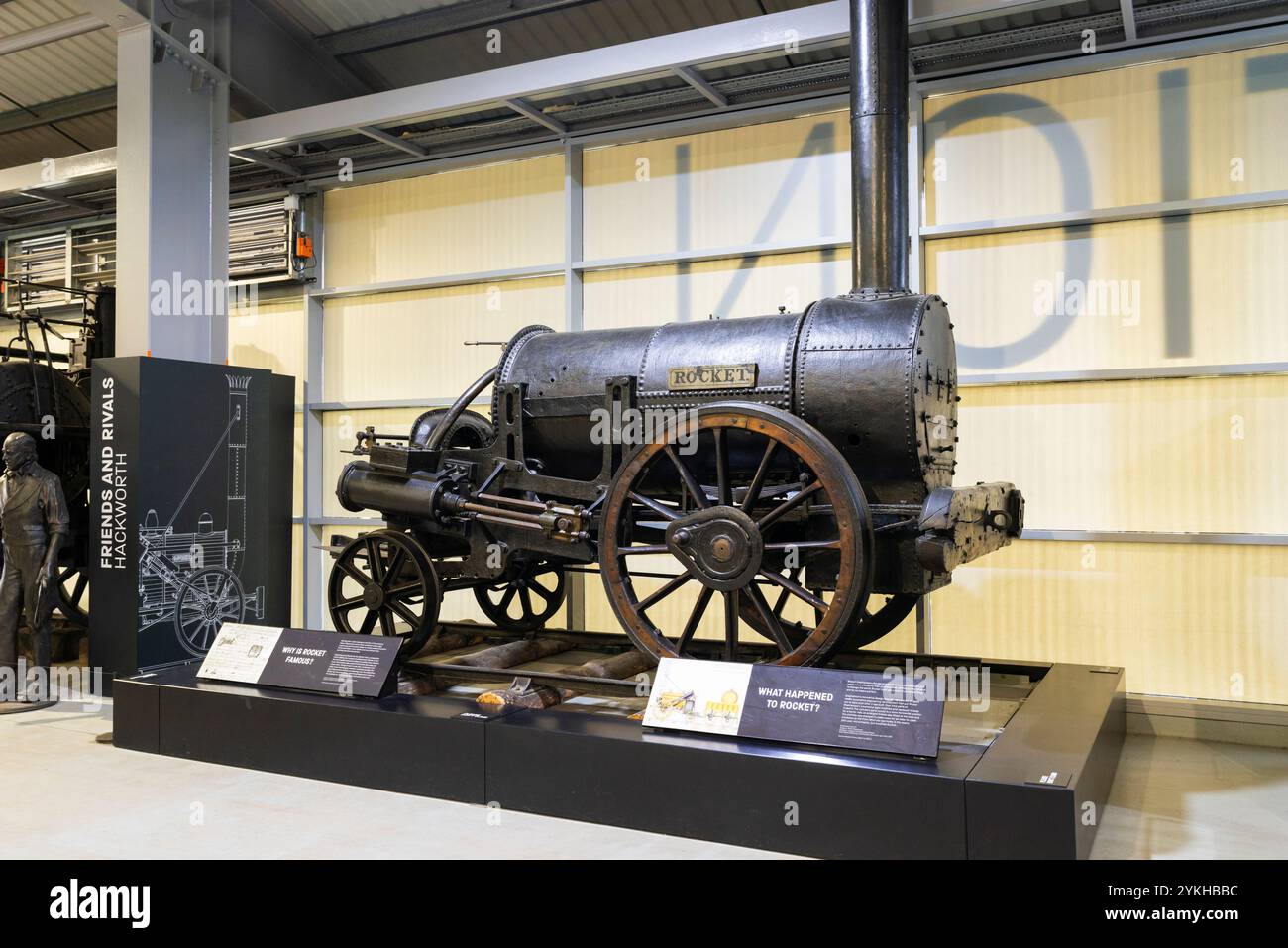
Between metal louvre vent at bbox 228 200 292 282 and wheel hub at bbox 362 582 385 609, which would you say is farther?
metal louvre vent at bbox 228 200 292 282

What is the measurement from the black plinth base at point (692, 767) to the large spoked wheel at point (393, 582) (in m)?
0.76

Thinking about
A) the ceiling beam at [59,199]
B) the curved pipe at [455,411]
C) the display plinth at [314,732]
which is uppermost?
the ceiling beam at [59,199]

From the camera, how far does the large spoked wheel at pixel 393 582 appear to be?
5.54 m

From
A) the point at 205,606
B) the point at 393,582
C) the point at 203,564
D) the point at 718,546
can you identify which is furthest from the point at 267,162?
the point at 718,546

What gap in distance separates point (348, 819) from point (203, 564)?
3256 mm

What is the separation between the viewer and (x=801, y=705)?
4.02 meters

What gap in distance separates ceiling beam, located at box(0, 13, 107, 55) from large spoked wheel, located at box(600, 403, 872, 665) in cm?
569

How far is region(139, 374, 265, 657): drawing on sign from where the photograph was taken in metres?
6.55

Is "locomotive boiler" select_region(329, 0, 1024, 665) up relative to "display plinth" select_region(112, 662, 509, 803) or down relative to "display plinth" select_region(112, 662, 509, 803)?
up

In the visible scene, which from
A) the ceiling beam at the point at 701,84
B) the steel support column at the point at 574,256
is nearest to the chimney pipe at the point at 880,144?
the ceiling beam at the point at 701,84

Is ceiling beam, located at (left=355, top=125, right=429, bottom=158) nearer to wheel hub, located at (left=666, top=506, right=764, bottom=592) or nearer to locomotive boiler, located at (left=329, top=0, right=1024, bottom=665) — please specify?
locomotive boiler, located at (left=329, top=0, right=1024, bottom=665)

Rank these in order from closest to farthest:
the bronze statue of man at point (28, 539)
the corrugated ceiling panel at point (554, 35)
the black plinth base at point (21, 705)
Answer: the black plinth base at point (21, 705)
the bronze statue of man at point (28, 539)
the corrugated ceiling panel at point (554, 35)

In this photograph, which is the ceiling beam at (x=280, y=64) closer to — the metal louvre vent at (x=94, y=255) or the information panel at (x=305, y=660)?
the metal louvre vent at (x=94, y=255)

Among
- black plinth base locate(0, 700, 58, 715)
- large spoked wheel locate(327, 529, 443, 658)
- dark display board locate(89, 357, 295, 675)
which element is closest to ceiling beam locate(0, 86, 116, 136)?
dark display board locate(89, 357, 295, 675)
